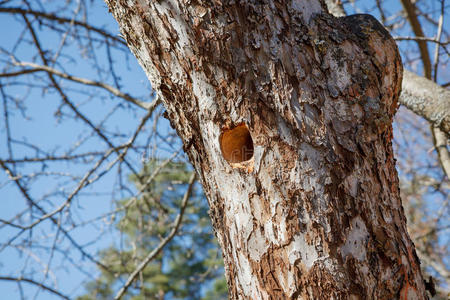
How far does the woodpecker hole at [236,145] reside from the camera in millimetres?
1427

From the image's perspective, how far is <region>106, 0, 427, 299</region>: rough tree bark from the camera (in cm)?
128

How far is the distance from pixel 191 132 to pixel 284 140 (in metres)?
0.32

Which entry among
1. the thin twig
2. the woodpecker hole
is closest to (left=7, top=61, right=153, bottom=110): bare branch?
the thin twig

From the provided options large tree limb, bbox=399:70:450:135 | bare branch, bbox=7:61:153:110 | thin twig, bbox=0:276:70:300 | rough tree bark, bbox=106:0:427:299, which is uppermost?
bare branch, bbox=7:61:153:110

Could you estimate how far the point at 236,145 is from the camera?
1.46m

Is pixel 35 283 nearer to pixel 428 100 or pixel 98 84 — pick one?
pixel 98 84

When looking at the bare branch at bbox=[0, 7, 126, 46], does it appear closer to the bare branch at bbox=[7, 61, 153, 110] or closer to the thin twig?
the bare branch at bbox=[7, 61, 153, 110]

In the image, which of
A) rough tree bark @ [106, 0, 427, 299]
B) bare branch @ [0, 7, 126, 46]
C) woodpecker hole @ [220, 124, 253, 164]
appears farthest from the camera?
bare branch @ [0, 7, 126, 46]

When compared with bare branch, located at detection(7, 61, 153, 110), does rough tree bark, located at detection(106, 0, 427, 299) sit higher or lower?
lower

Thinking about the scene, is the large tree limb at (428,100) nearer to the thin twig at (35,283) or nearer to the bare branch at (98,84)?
the bare branch at (98,84)

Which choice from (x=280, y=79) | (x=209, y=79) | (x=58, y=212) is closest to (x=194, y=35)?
(x=209, y=79)

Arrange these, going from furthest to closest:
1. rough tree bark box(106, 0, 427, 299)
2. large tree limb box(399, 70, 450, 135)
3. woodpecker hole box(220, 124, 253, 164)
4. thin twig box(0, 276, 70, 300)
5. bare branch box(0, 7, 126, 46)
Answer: bare branch box(0, 7, 126, 46)
thin twig box(0, 276, 70, 300)
large tree limb box(399, 70, 450, 135)
woodpecker hole box(220, 124, 253, 164)
rough tree bark box(106, 0, 427, 299)

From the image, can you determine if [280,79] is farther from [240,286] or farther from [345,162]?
[240,286]

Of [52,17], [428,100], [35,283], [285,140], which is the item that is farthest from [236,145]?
[52,17]
